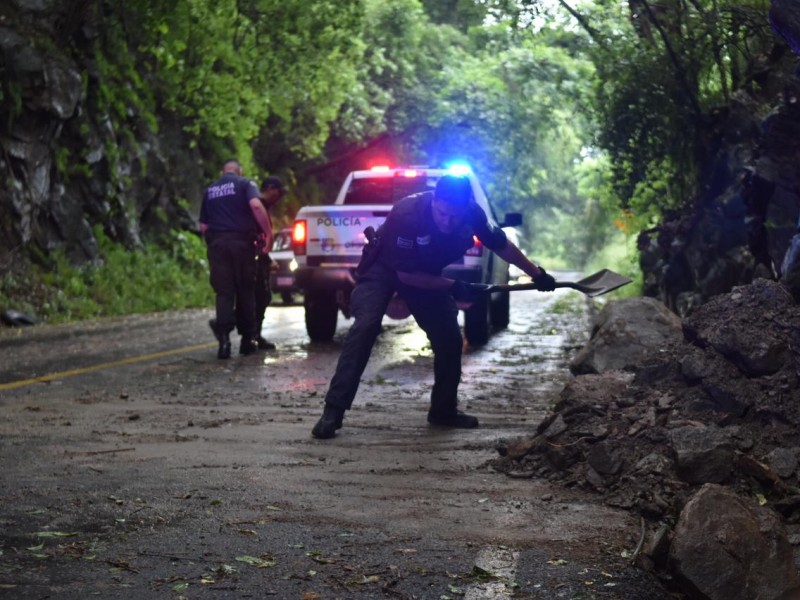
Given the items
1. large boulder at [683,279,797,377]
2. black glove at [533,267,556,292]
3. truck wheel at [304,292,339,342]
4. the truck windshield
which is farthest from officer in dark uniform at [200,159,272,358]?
large boulder at [683,279,797,377]

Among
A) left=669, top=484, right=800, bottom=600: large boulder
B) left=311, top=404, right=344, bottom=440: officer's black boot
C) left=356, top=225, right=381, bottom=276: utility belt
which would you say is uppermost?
left=356, top=225, right=381, bottom=276: utility belt

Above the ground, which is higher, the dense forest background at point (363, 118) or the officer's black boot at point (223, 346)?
the dense forest background at point (363, 118)

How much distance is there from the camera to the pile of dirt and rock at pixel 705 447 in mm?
4867

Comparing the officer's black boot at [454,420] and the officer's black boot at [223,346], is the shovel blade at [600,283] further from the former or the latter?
the officer's black boot at [223,346]

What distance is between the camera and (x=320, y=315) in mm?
15914

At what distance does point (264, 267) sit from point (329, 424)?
7041 mm

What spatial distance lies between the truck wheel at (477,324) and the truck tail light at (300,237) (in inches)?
84.7

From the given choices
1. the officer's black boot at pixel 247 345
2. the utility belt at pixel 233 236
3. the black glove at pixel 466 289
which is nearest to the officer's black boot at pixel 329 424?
the black glove at pixel 466 289

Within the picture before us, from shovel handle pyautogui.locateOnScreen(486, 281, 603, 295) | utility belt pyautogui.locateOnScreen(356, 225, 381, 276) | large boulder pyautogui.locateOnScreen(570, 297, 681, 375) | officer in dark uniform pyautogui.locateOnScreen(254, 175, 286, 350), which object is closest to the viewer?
shovel handle pyautogui.locateOnScreen(486, 281, 603, 295)

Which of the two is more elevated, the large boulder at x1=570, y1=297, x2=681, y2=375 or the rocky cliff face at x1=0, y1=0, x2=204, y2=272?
the rocky cliff face at x1=0, y1=0, x2=204, y2=272

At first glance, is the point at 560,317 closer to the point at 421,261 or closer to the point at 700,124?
the point at 700,124

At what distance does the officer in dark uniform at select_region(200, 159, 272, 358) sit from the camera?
13.8m

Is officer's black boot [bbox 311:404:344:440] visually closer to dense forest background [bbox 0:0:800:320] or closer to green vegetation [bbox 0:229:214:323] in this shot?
dense forest background [bbox 0:0:800:320]

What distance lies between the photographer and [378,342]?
16.3 metres
